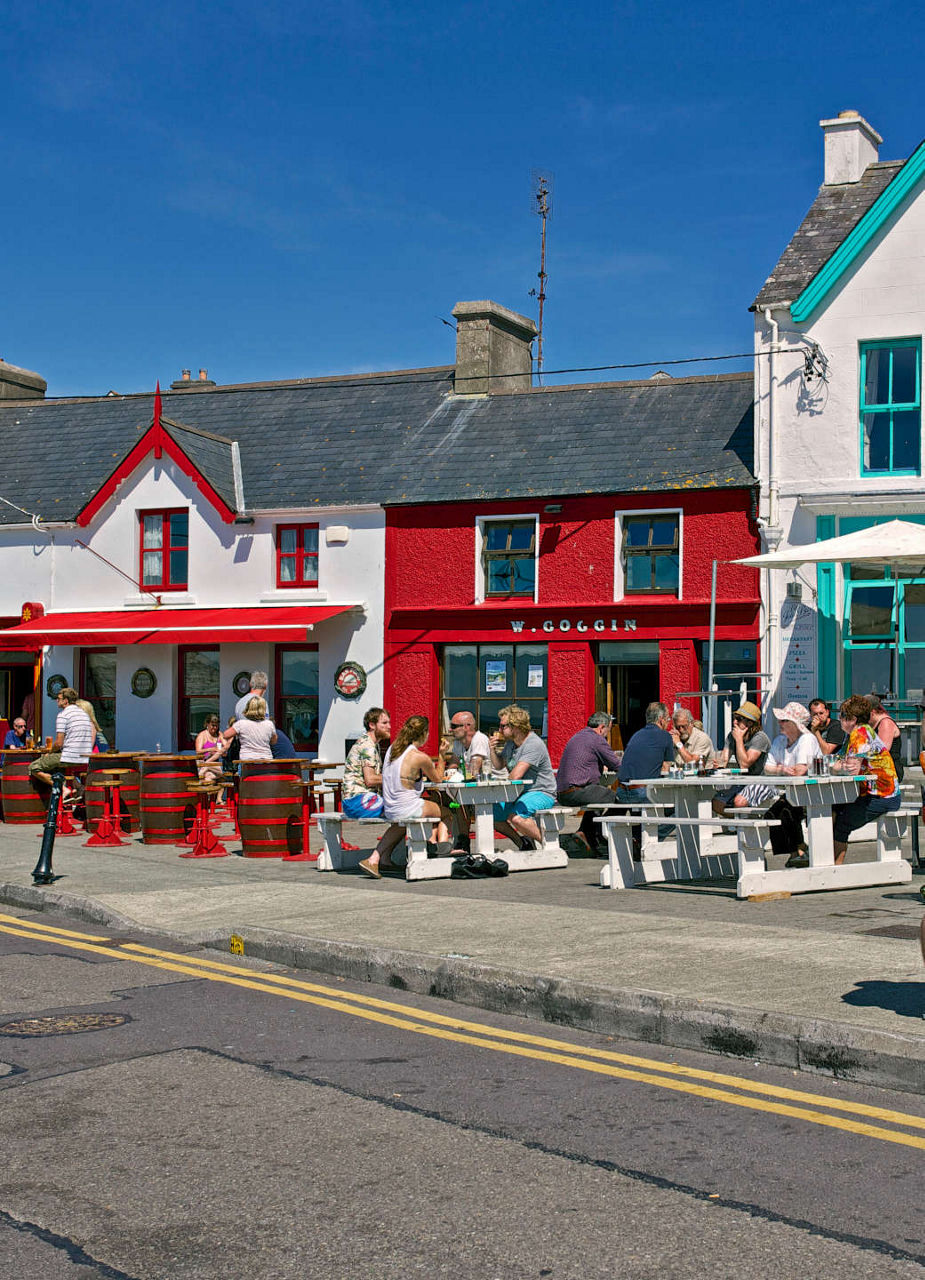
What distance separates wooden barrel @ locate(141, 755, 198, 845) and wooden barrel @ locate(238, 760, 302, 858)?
166 centimetres

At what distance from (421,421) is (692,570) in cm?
656

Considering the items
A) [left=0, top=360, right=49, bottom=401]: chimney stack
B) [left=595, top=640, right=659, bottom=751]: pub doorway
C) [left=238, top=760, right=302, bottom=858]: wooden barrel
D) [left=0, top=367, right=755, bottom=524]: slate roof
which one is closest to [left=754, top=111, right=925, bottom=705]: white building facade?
[left=0, top=367, right=755, bottom=524]: slate roof

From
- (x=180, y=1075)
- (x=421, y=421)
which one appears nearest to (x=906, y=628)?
(x=421, y=421)

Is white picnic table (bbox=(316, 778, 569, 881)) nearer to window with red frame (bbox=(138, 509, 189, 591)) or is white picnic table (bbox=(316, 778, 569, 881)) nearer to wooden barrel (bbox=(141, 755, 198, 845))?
wooden barrel (bbox=(141, 755, 198, 845))

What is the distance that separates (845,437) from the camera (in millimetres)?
21266

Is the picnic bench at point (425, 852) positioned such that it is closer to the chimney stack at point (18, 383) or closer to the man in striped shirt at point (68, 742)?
the man in striped shirt at point (68, 742)

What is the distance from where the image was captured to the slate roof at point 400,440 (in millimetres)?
24125

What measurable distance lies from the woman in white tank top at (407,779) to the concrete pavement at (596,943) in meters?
0.62

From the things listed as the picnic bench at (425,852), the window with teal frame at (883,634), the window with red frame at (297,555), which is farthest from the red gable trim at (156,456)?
the picnic bench at (425,852)

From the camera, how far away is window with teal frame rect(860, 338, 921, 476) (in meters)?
21.1

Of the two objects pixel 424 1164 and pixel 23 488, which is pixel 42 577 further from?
pixel 424 1164

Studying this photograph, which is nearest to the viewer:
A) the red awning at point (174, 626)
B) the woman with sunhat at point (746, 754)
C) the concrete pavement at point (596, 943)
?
the concrete pavement at point (596, 943)

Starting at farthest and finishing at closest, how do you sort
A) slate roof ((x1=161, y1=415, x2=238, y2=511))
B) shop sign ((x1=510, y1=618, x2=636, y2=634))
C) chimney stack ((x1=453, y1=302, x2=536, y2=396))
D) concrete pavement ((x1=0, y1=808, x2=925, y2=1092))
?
chimney stack ((x1=453, y1=302, x2=536, y2=396)) → slate roof ((x1=161, y1=415, x2=238, y2=511)) → shop sign ((x1=510, y1=618, x2=636, y2=634)) → concrete pavement ((x1=0, y1=808, x2=925, y2=1092))

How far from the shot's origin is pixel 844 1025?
265 inches
